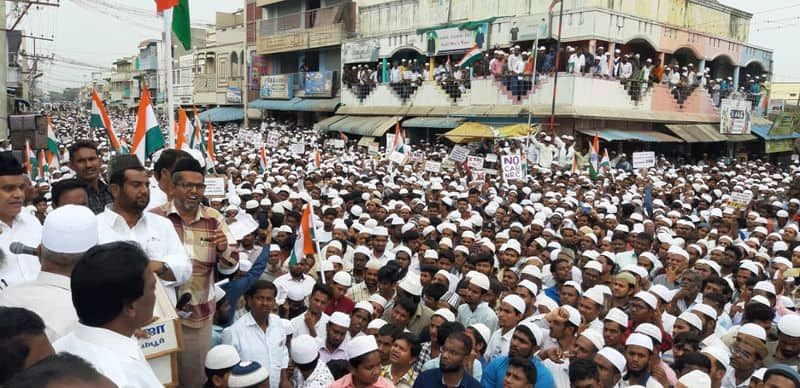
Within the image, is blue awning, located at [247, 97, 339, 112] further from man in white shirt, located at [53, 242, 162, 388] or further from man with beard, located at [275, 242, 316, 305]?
man in white shirt, located at [53, 242, 162, 388]

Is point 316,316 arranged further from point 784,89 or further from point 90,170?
point 784,89

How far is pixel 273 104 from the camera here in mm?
34281

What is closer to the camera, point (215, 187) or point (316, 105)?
point (215, 187)

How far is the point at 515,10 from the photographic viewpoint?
2259 cm

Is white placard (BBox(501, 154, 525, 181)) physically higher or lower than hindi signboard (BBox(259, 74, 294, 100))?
lower

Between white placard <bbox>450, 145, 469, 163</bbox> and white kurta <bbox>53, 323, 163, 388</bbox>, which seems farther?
white placard <bbox>450, 145, 469, 163</bbox>

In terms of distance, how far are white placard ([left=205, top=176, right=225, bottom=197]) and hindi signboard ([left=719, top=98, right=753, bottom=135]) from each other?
2206 cm

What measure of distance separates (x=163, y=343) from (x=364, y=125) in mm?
24393

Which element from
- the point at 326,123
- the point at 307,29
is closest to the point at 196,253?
the point at 326,123

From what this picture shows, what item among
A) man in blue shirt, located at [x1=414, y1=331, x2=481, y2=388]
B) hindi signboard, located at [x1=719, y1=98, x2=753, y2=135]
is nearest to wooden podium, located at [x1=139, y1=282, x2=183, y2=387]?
man in blue shirt, located at [x1=414, y1=331, x2=481, y2=388]

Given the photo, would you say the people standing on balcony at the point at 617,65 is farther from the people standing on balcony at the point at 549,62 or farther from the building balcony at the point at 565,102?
the people standing on balcony at the point at 549,62

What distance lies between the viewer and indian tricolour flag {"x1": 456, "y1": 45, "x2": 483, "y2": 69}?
73.7ft

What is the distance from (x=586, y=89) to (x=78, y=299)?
20023mm

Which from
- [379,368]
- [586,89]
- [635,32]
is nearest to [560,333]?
[379,368]
